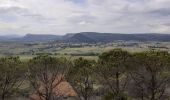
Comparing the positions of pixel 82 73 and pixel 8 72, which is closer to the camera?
pixel 8 72

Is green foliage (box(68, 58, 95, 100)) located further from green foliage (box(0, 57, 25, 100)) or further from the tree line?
green foliage (box(0, 57, 25, 100))

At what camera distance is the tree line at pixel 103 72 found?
46.6 meters

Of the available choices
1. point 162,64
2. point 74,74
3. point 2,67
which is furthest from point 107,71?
point 2,67

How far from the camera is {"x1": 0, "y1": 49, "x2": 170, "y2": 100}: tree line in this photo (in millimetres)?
46594

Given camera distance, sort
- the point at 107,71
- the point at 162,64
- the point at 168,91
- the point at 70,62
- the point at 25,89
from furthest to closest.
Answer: the point at 25,89, the point at 168,91, the point at 70,62, the point at 107,71, the point at 162,64

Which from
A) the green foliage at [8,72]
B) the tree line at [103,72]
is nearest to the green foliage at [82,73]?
the tree line at [103,72]

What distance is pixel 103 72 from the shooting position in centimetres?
5019

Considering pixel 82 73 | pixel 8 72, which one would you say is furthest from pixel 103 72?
pixel 8 72

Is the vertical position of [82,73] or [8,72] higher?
[8,72]

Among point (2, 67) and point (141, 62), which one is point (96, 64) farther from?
point (2, 67)

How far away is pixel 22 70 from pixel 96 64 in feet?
40.7

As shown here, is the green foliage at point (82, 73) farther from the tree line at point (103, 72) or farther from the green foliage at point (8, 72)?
the green foliage at point (8, 72)

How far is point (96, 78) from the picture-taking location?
51469mm

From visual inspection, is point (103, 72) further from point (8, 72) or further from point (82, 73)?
point (8, 72)
